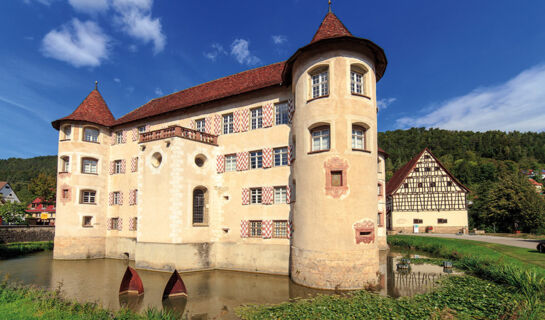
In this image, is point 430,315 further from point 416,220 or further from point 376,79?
point 416,220

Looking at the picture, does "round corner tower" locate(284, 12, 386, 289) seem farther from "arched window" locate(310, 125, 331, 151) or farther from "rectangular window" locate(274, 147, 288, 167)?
"rectangular window" locate(274, 147, 288, 167)

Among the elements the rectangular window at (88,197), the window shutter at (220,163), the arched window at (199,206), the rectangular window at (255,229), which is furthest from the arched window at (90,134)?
the rectangular window at (255,229)

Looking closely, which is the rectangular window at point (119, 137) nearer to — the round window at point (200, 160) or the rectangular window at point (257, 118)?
the round window at point (200, 160)

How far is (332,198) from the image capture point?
1566cm

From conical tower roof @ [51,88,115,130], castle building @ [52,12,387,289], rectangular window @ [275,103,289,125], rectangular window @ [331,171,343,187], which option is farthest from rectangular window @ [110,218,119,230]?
rectangular window @ [331,171,343,187]

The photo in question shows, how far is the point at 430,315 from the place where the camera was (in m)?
9.50

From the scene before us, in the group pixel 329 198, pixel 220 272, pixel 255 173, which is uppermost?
pixel 255 173

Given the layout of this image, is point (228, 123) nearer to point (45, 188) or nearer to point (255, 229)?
point (255, 229)

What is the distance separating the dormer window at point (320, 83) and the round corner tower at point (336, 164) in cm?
5

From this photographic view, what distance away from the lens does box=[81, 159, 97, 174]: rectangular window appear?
1066 inches

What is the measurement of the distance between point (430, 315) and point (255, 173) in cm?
1302

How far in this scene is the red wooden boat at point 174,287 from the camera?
45.3ft

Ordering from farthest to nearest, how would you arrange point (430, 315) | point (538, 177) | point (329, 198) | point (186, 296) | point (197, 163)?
point (538, 177) < point (197, 163) < point (329, 198) < point (186, 296) < point (430, 315)

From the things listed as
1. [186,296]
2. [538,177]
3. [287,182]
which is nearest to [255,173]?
[287,182]
